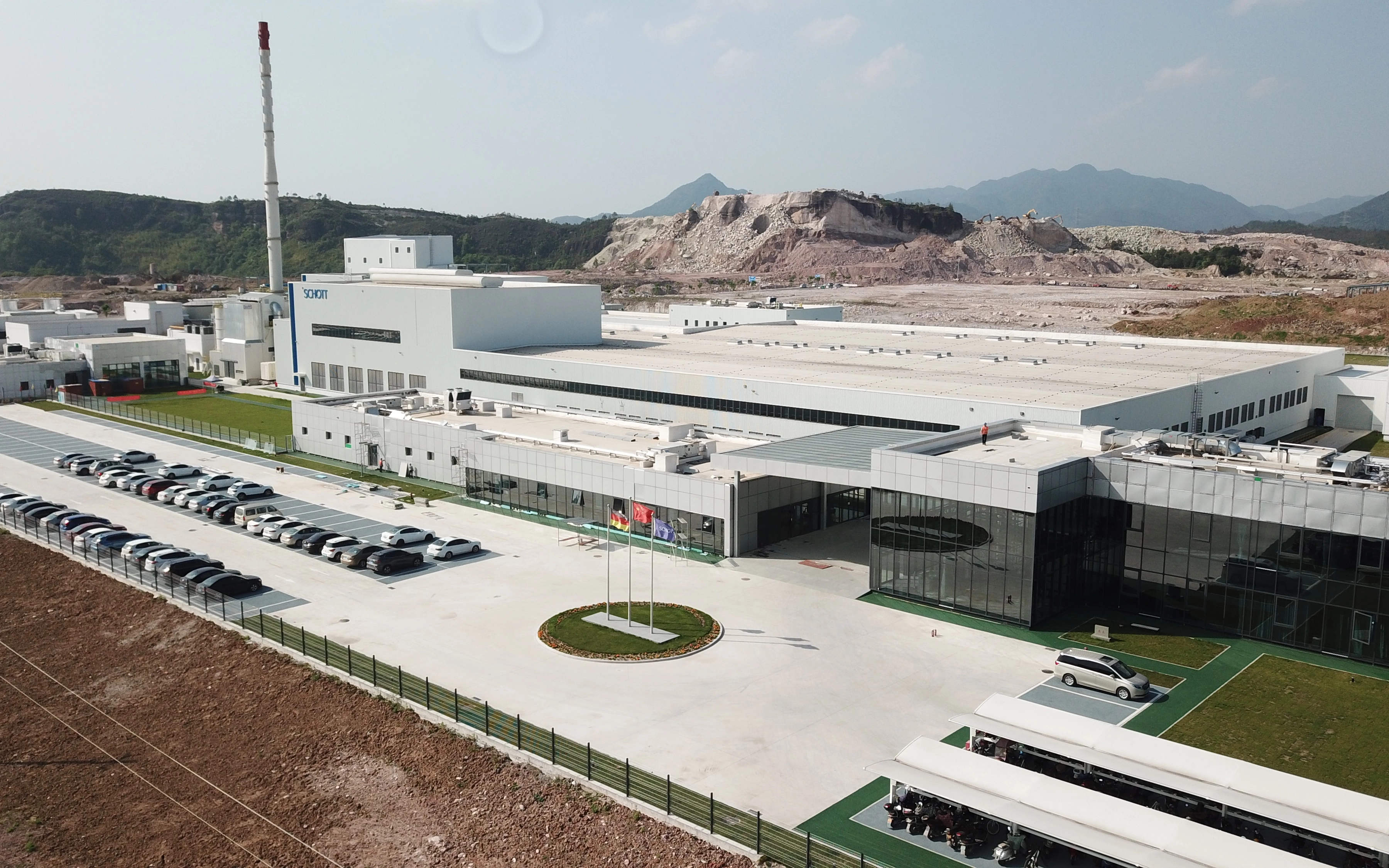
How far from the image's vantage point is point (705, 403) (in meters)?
60.4

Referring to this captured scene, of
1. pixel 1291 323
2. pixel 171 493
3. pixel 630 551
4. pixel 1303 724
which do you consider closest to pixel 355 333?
pixel 171 493

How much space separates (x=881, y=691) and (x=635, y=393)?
36522mm

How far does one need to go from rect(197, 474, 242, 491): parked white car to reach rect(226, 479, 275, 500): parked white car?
594 mm

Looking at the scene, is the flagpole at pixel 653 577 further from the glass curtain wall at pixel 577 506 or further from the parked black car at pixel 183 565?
the parked black car at pixel 183 565

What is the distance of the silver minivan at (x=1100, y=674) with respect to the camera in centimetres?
2956

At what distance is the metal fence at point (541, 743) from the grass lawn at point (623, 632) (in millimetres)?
5189

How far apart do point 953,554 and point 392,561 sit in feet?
70.6

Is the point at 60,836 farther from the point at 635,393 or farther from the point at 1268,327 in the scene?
the point at 1268,327

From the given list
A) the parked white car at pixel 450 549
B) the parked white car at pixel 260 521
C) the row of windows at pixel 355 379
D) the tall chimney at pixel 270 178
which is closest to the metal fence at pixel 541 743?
the parked white car at pixel 260 521

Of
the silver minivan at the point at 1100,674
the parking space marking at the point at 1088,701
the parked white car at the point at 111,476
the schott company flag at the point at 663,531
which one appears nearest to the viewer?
the parking space marking at the point at 1088,701

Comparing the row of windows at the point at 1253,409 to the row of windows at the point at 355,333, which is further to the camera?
the row of windows at the point at 355,333

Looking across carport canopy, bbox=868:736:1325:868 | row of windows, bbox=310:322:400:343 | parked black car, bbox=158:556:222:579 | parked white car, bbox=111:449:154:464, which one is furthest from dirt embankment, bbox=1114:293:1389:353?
parked black car, bbox=158:556:222:579

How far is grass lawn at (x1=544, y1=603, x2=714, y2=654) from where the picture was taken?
3347 cm

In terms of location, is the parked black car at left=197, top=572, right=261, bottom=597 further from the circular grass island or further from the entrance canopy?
the entrance canopy
